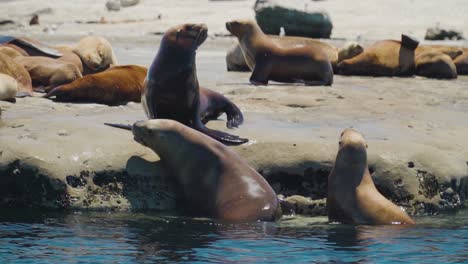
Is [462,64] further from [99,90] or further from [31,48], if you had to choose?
[99,90]

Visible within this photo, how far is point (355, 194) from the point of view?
7855 millimetres

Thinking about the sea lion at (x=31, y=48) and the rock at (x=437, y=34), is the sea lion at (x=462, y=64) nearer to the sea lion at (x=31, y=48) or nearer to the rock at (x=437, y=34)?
the sea lion at (x=31, y=48)

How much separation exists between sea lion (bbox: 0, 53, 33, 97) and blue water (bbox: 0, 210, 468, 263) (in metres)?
3.80

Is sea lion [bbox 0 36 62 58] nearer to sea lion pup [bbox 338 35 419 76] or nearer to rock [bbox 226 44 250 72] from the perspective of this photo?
rock [bbox 226 44 250 72]

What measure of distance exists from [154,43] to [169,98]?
13.2 metres

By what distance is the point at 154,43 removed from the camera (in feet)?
72.5

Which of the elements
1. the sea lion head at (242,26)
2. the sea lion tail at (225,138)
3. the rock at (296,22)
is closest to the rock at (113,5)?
the rock at (296,22)

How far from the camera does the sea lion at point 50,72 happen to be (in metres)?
11.9

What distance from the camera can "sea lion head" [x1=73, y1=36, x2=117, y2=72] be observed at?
13.5 m

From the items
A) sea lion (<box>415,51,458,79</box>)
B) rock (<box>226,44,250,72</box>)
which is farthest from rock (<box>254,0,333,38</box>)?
rock (<box>226,44,250,72</box>)

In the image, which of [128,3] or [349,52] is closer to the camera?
[349,52]

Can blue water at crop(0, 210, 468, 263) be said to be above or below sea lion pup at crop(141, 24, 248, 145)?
below

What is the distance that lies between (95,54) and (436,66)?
4.84 metres

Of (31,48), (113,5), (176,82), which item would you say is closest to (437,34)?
(31,48)
